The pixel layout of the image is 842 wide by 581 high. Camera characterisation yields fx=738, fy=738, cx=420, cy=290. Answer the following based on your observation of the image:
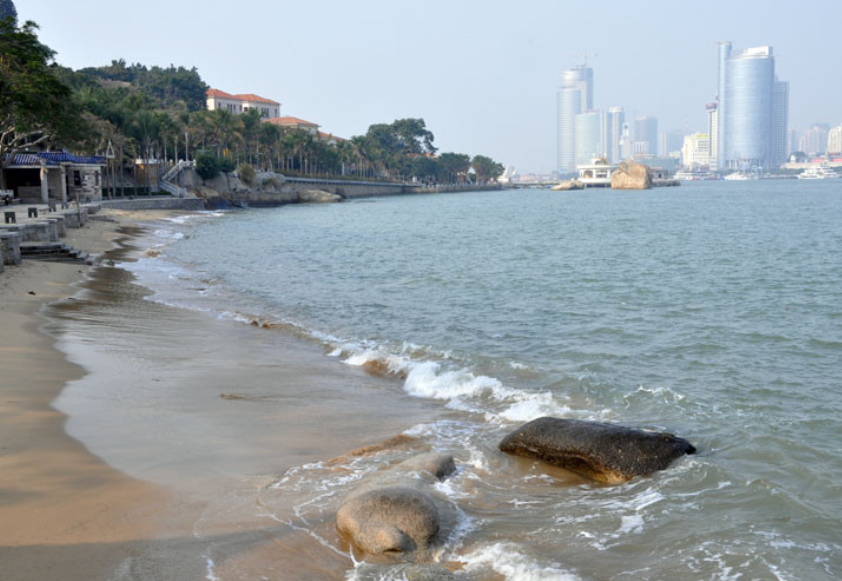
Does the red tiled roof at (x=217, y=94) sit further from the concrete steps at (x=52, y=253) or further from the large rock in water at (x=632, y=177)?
the concrete steps at (x=52, y=253)

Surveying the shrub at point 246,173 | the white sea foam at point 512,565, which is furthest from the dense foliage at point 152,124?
the white sea foam at point 512,565

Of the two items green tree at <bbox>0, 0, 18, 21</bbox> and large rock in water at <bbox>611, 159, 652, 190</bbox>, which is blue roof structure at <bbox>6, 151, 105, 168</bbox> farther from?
large rock in water at <bbox>611, 159, 652, 190</bbox>

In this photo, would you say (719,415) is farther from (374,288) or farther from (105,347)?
(374,288)

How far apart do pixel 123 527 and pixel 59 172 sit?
72.3 m

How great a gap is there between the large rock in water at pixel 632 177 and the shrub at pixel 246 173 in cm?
10556

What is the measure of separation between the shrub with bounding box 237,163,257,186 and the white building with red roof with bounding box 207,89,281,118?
44.2m

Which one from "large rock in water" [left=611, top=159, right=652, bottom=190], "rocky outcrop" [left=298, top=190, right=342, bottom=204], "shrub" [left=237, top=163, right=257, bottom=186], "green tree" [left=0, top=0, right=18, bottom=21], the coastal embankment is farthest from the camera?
"large rock in water" [left=611, top=159, right=652, bottom=190]

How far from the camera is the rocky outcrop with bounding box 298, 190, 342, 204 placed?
431 feet

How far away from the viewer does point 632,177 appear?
610ft

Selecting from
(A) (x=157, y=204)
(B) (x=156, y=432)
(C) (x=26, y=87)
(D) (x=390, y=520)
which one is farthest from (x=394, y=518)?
(A) (x=157, y=204)

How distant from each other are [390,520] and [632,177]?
7429 inches

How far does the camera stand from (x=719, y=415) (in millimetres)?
12125

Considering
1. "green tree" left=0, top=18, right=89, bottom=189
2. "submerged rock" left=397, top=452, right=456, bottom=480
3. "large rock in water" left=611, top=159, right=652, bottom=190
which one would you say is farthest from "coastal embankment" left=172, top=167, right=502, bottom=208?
"submerged rock" left=397, top=452, right=456, bottom=480

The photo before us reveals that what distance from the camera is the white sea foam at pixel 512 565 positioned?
6922 mm
